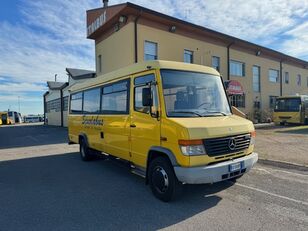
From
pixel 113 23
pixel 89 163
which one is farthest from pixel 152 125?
pixel 113 23

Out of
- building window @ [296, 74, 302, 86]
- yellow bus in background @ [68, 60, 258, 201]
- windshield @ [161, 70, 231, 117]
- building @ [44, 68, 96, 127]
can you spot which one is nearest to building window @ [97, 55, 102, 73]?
building @ [44, 68, 96, 127]

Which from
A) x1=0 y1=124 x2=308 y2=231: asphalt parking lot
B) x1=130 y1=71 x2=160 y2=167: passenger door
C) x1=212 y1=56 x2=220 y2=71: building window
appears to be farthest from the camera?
x1=212 y1=56 x2=220 y2=71: building window

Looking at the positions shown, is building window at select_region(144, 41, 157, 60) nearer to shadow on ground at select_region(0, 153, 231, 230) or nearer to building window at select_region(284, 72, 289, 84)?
shadow on ground at select_region(0, 153, 231, 230)

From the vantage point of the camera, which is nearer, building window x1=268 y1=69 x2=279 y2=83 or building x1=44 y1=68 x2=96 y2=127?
building x1=44 y1=68 x2=96 y2=127

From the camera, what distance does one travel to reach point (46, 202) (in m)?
5.08

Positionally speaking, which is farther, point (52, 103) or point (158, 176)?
point (52, 103)

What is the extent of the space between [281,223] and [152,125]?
9.27 ft

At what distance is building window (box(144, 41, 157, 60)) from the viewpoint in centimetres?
1753

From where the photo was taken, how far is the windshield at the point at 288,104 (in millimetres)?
21609

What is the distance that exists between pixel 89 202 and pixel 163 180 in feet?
5.18

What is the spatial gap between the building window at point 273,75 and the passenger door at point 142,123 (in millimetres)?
28401

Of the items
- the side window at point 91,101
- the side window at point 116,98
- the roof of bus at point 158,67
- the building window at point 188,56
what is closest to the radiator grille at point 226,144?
the roof of bus at point 158,67

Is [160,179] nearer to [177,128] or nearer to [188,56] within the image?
[177,128]

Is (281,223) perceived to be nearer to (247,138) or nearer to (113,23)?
(247,138)
